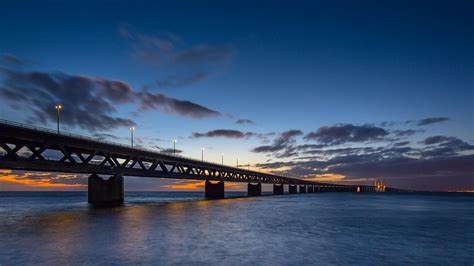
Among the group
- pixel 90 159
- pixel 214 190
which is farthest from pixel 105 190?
pixel 214 190

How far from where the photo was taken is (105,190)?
2648 inches

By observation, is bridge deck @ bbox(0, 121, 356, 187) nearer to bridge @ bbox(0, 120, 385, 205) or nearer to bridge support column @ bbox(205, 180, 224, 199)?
bridge @ bbox(0, 120, 385, 205)

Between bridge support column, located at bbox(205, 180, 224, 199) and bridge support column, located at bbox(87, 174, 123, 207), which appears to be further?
bridge support column, located at bbox(205, 180, 224, 199)

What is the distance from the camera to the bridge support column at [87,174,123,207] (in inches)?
2601

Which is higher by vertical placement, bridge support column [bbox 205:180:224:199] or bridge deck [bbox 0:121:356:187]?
bridge deck [bbox 0:121:356:187]

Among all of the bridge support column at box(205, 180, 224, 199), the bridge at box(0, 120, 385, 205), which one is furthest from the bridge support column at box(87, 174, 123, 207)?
the bridge support column at box(205, 180, 224, 199)

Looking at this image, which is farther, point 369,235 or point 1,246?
point 369,235

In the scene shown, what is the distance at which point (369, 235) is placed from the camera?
25.8 m

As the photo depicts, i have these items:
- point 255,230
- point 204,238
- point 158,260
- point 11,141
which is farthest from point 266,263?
point 11,141

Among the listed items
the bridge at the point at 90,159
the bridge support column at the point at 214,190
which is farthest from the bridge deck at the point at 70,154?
the bridge support column at the point at 214,190

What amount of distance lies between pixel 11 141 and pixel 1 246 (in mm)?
33526

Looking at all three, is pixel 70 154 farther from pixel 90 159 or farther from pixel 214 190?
pixel 214 190

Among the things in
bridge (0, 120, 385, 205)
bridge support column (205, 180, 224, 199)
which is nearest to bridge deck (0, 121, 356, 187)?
bridge (0, 120, 385, 205)

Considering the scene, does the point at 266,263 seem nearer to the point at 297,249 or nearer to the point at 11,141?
the point at 297,249
